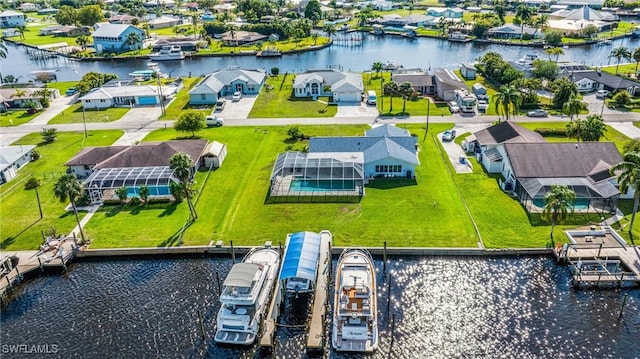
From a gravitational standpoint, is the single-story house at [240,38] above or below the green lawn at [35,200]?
above

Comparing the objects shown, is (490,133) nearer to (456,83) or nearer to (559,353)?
(456,83)

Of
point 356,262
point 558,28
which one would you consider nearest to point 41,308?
point 356,262

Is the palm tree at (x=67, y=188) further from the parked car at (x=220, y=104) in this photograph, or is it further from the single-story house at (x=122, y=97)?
the single-story house at (x=122, y=97)

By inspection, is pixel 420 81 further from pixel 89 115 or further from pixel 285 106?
pixel 89 115

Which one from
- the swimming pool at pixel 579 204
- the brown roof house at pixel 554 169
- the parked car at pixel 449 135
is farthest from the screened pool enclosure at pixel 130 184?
the swimming pool at pixel 579 204

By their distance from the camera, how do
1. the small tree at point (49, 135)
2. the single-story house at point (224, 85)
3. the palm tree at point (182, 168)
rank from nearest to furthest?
the palm tree at point (182, 168), the small tree at point (49, 135), the single-story house at point (224, 85)

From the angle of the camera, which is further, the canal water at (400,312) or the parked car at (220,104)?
the parked car at (220,104)

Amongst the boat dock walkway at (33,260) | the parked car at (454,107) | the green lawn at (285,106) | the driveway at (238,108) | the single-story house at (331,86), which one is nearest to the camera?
the boat dock walkway at (33,260)
